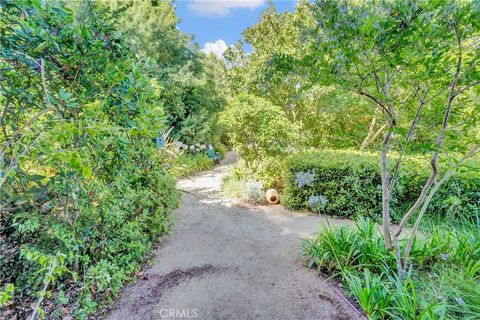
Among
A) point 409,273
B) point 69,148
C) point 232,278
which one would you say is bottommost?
point 232,278

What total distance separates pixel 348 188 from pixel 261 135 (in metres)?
2.15

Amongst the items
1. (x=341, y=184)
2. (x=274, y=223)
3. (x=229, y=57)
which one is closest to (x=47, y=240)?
(x=274, y=223)

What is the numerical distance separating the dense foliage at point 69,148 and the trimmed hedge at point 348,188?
2.97 metres

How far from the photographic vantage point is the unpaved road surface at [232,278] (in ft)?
6.71

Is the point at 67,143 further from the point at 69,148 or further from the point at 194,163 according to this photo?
the point at 194,163

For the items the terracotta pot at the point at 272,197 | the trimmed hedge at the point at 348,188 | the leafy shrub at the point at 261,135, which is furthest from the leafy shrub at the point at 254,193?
the trimmed hedge at the point at 348,188

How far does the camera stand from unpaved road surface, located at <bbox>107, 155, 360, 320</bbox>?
2045mm

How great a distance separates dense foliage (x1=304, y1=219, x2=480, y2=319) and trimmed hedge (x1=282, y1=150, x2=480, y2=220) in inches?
38.3

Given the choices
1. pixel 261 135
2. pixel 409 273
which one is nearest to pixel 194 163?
pixel 261 135

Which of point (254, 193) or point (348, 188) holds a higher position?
point (348, 188)

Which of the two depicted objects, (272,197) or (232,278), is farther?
(272,197)

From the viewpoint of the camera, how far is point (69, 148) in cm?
171

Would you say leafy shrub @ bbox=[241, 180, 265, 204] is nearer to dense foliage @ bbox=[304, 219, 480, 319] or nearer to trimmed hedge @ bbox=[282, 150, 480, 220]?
trimmed hedge @ bbox=[282, 150, 480, 220]

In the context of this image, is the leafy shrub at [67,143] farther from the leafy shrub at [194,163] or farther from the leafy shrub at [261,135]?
the leafy shrub at [194,163]
